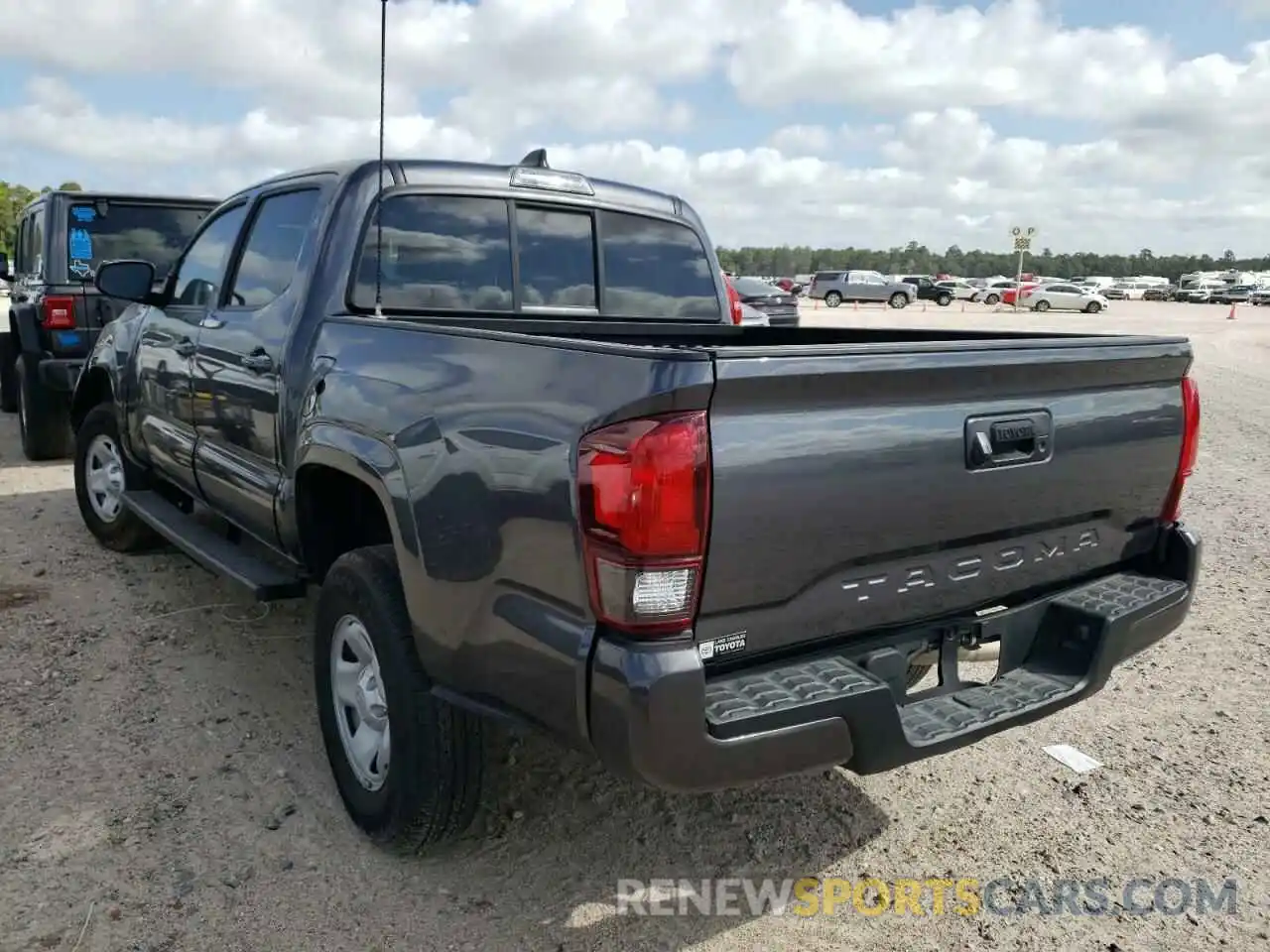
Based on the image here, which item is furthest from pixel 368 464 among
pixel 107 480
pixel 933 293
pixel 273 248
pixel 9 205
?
pixel 9 205

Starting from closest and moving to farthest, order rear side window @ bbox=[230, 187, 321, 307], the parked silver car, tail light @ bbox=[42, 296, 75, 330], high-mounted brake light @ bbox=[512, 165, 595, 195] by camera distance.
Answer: rear side window @ bbox=[230, 187, 321, 307], high-mounted brake light @ bbox=[512, 165, 595, 195], tail light @ bbox=[42, 296, 75, 330], the parked silver car

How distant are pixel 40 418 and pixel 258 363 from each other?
5571 mm

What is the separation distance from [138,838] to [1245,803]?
349 centimetres

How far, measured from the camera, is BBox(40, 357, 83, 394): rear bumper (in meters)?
7.59

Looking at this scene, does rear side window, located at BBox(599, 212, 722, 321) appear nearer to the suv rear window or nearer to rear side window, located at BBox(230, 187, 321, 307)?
the suv rear window

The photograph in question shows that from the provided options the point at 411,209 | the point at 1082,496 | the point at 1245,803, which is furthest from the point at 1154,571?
the point at 411,209

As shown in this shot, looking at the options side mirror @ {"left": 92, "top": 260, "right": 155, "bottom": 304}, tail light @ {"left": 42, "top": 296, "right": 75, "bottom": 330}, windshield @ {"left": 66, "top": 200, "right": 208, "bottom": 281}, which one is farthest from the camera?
windshield @ {"left": 66, "top": 200, "right": 208, "bottom": 281}

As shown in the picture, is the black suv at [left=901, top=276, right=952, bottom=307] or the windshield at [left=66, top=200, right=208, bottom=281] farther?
the black suv at [left=901, top=276, right=952, bottom=307]

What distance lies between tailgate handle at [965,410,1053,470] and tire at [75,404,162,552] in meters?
4.41

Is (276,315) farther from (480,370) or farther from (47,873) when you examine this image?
(47,873)

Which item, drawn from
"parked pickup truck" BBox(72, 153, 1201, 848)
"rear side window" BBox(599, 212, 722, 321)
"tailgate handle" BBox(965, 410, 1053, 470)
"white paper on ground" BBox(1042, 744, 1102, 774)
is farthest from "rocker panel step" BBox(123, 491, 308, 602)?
"white paper on ground" BBox(1042, 744, 1102, 774)

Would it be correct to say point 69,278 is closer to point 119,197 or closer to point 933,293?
point 119,197

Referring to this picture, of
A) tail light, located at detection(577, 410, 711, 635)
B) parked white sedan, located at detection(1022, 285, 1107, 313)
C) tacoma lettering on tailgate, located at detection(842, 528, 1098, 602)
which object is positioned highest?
parked white sedan, located at detection(1022, 285, 1107, 313)

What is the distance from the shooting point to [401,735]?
9.04 feet
